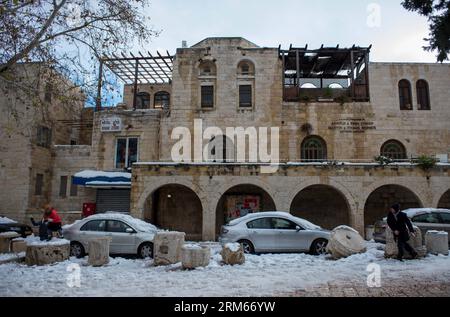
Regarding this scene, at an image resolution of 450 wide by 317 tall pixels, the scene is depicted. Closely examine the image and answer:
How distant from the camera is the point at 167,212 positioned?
20578 millimetres

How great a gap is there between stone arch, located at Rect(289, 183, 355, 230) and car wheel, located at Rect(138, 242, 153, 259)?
10.2 metres

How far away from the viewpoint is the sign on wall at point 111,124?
2253 cm

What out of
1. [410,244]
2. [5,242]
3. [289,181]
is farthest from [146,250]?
[410,244]

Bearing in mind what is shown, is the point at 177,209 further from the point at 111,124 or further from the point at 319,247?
the point at 319,247

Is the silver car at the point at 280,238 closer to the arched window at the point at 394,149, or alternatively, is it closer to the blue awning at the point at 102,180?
the blue awning at the point at 102,180

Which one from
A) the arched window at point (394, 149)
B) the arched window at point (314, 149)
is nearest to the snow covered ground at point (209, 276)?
the arched window at point (314, 149)

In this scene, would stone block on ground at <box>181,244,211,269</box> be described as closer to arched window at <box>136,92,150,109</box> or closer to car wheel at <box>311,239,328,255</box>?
car wheel at <box>311,239,328,255</box>

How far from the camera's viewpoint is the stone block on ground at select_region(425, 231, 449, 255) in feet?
35.8

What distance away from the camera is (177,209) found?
67.5 feet

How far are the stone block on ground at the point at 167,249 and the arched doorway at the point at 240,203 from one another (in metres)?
9.56

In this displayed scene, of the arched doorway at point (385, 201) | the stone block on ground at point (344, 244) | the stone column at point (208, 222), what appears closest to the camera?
the stone block on ground at point (344, 244)

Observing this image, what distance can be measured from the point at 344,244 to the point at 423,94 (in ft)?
54.3
